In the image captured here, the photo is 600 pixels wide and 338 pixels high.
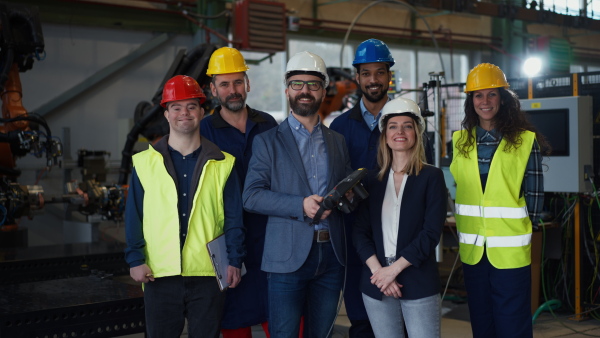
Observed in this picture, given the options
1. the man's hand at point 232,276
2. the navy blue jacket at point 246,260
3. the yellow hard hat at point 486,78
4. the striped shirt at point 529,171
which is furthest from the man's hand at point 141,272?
the yellow hard hat at point 486,78

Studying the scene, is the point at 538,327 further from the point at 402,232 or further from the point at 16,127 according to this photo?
the point at 16,127

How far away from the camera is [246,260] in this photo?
3.23 metres

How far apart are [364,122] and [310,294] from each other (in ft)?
3.23

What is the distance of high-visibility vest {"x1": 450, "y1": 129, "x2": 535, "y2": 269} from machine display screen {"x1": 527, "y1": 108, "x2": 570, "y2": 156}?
6.77 ft

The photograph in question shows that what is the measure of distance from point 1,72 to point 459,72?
32.2 ft

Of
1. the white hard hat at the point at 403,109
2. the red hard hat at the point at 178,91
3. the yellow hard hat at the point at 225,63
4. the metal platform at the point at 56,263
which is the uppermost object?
the yellow hard hat at the point at 225,63

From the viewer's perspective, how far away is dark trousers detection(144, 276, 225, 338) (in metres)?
2.80

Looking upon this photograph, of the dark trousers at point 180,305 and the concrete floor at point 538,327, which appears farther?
the concrete floor at point 538,327

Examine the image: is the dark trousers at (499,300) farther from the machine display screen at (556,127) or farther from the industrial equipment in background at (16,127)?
the industrial equipment in background at (16,127)

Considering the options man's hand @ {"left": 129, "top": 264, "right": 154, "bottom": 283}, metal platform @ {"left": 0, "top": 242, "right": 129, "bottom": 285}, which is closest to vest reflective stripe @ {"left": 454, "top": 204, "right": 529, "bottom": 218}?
man's hand @ {"left": 129, "top": 264, "right": 154, "bottom": 283}

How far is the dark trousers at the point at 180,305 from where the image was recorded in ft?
9.19

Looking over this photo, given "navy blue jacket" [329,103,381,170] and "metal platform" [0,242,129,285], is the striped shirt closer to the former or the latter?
"navy blue jacket" [329,103,381,170]

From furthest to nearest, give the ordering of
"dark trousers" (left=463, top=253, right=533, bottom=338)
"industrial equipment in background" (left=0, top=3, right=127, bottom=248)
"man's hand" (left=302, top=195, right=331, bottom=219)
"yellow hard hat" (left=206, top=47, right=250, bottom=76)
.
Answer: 1. "industrial equipment in background" (left=0, top=3, right=127, bottom=248)
2. "yellow hard hat" (left=206, top=47, right=250, bottom=76)
3. "dark trousers" (left=463, top=253, right=533, bottom=338)
4. "man's hand" (left=302, top=195, right=331, bottom=219)

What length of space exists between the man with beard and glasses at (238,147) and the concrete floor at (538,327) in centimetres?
146
